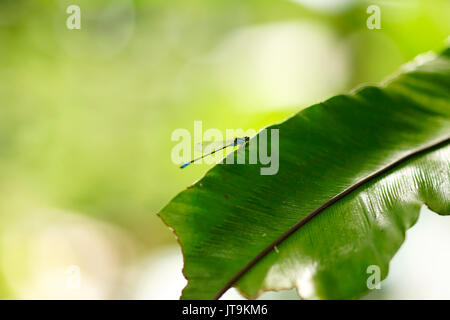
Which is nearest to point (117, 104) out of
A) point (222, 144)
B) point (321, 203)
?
point (222, 144)

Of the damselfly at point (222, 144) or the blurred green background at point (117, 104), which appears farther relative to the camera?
the blurred green background at point (117, 104)

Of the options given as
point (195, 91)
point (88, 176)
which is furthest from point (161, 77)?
point (88, 176)

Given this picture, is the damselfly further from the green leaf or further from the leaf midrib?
the leaf midrib

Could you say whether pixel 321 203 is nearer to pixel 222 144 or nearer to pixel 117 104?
pixel 222 144

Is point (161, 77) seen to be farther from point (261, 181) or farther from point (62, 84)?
point (261, 181)

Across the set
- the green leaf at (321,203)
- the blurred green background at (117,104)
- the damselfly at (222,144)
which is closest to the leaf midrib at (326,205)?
the green leaf at (321,203)

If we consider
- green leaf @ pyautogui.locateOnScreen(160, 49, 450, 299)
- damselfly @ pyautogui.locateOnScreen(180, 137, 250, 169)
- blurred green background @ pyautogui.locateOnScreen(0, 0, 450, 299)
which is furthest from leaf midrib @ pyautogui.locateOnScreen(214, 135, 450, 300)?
blurred green background @ pyautogui.locateOnScreen(0, 0, 450, 299)

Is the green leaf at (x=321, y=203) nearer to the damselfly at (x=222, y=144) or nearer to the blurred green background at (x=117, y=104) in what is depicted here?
the damselfly at (x=222, y=144)
